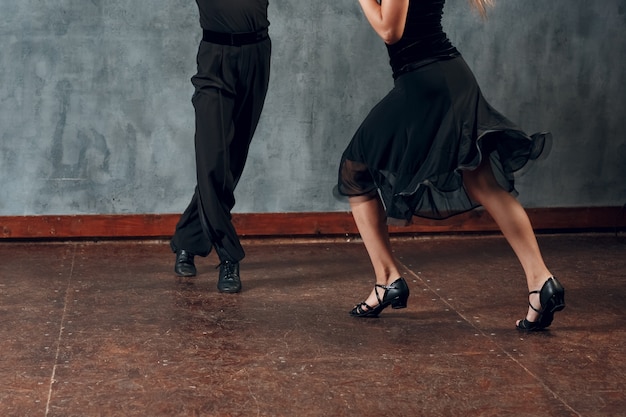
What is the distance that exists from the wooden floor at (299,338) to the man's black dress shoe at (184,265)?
0.20 ft

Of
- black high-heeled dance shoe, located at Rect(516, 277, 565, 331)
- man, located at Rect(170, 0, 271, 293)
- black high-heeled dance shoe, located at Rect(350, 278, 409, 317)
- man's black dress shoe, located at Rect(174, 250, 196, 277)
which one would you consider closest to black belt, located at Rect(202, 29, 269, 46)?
man, located at Rect(170, 0, 271, 293)

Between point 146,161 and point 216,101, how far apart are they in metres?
1.19

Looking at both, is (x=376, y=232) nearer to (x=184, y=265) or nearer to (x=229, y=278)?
(x=229, y=278)

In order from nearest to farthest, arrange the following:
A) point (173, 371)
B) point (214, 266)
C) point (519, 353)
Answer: point (173, 371) < point (519, 353) < point (214, 266)

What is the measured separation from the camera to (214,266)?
5.09m

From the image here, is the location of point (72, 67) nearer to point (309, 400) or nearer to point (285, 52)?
point (285, 52)

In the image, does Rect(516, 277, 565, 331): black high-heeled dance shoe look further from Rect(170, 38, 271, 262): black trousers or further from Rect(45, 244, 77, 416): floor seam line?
Rect(45, 244, 77, 416): floor seam line

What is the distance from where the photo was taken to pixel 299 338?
3830mm

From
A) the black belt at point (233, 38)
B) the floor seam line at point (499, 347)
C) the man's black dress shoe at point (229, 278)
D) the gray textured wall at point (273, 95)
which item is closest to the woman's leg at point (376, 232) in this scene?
the floor seam line at point (499, 347)

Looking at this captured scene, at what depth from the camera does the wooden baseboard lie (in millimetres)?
5539

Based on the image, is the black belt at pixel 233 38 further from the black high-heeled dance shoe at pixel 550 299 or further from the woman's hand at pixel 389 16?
the black high-heeled dance shoe at pixel 550 299

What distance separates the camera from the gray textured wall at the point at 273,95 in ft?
17.9

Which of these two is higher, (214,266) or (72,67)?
Answer: (72,67)

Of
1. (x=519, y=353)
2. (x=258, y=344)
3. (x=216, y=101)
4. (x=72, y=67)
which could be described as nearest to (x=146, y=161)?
(x=72, y=67)
